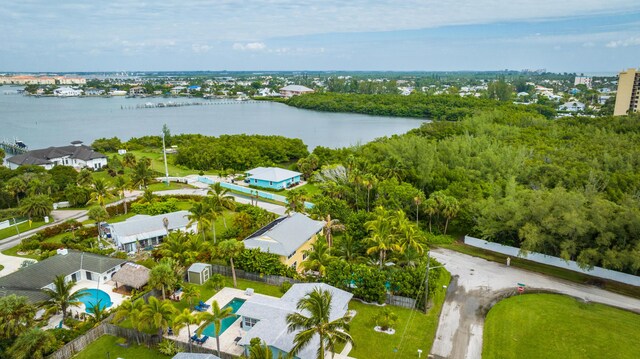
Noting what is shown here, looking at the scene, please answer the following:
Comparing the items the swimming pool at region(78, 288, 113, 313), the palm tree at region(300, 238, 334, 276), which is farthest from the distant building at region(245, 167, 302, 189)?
the swimming pool at region(78, 288, 113, 313)

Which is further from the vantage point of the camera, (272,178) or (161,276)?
(272,178)

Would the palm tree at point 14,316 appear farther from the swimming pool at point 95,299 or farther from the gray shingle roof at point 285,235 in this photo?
the gray shingle roof at point 285,235

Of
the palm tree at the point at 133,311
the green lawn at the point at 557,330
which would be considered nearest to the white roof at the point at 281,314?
the palm tree at the point at 133,311

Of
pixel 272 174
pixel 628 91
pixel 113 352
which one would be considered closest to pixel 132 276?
pixel 113 352

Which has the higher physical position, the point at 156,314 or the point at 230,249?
the point at 230,249

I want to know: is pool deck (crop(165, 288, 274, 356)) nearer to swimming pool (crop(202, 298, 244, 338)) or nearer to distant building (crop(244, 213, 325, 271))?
swimming pool (crop(202, 298, 244, 338))

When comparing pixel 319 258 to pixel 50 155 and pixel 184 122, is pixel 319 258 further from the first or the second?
pixel 184 122
